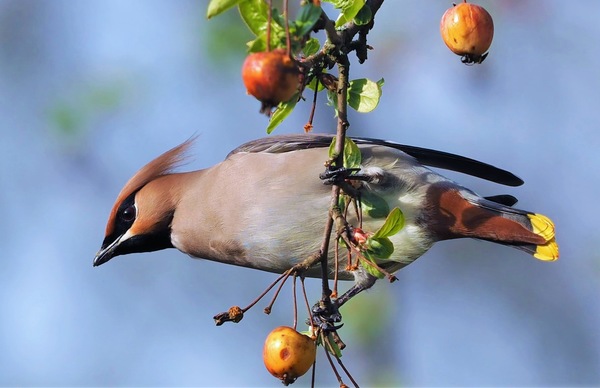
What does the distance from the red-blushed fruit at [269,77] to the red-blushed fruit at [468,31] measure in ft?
3.07

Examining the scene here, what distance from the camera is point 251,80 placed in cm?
200

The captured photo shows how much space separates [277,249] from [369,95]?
49.4 inches

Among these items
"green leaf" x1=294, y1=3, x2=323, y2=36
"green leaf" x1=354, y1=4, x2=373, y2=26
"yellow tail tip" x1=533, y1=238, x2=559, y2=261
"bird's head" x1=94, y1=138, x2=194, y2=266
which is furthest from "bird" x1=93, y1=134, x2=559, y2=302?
"green leaf" x1=294, y1=3, x2=323, y2=36

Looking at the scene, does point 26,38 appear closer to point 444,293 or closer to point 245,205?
point 444,293

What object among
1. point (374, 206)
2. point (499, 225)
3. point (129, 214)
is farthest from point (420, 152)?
point (129, 214)

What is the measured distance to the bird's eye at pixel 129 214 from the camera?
14.7 ft

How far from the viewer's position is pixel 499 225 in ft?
12.1

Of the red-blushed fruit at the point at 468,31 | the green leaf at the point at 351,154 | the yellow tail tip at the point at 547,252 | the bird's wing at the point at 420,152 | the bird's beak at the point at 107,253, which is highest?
the red-blushed fruit at the point at 468,31

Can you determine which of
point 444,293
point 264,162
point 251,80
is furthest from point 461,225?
point 444,293

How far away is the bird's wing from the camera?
402 cm

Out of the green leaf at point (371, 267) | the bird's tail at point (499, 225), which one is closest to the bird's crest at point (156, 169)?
the bird's tail at point (499, 225)

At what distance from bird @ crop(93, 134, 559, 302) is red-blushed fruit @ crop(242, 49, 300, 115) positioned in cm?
146

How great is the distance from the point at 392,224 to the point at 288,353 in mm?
457

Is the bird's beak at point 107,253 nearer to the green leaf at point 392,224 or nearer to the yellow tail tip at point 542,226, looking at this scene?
the yellow tail tip at point 542,226
